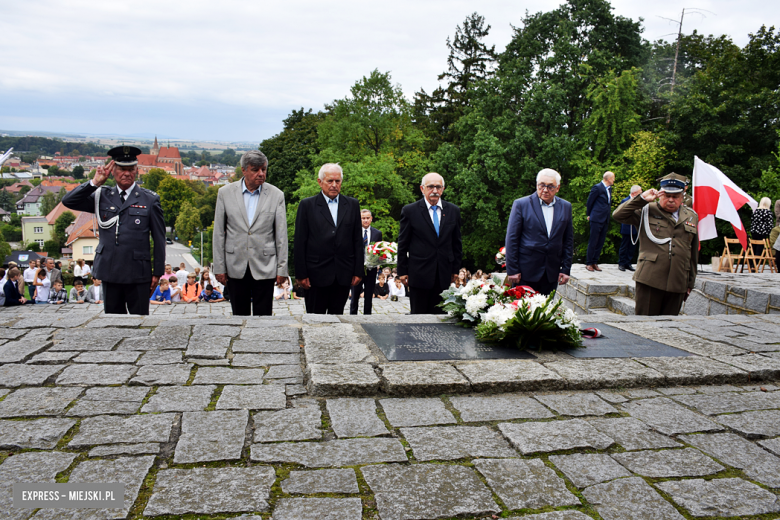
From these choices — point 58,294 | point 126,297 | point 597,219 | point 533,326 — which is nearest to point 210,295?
point 58,294

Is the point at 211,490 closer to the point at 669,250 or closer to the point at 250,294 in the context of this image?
the point at 250,294

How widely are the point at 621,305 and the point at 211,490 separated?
318 inches

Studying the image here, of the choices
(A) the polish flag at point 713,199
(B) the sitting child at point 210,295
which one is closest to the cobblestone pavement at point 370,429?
(A) the polish flag at point 713,199

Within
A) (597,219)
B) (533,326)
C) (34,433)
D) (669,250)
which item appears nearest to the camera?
(34,433)

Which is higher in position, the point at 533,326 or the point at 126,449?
the point at 533,326

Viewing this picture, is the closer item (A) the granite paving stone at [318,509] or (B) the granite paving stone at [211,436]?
(A) the granite paving stone at [318,509]

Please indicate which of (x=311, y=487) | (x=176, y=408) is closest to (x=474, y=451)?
(x=311, y=487)

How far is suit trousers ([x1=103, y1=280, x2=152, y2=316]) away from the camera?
220 inches

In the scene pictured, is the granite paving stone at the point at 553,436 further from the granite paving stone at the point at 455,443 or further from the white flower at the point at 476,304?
the white flower at the point at 476,304

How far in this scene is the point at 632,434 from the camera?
2967mm

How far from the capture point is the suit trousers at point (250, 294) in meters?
5.64

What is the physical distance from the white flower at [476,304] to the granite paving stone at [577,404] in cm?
143

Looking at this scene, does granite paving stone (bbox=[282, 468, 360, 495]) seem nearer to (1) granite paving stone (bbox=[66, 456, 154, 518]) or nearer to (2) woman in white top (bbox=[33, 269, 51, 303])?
(1) granite paving stone (bbox=[66, 456, 154, 518])

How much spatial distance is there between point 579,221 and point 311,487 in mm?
23013
